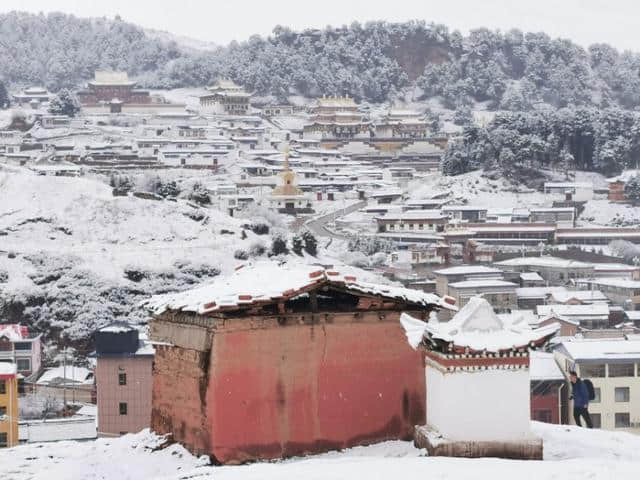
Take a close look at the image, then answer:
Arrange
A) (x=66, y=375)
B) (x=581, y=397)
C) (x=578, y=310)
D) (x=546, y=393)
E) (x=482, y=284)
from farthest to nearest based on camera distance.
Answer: (x=482, y=284), (x=578, y=310), (x=66, y=375), (x=546, y=393), (x=581, y=397)

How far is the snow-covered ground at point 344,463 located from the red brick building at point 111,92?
269 feet

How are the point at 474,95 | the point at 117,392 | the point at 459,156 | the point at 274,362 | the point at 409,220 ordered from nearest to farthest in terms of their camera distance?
the point at 274,362
the point at 117,392
the point at 409,220
the point at 459,156
the point at 474,95

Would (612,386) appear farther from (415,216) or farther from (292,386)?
(415,216)

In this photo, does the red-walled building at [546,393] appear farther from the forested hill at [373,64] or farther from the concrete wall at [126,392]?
the forested hill at [373,64]

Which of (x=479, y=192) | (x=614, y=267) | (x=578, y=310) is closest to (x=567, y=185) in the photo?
(x=479, y=192)

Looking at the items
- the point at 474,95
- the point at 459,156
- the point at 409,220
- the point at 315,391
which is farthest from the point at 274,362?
the point at 474,95

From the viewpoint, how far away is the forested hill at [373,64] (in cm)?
11031

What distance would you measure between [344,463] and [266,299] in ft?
5.36

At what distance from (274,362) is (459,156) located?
61.8 m

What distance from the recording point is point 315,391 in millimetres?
11422

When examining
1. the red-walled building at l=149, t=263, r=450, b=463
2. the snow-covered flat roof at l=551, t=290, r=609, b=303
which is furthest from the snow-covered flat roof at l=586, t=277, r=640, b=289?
the red-walled building at l=149, t=263, r=450, b=463

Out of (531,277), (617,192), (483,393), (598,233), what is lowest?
(531,277)

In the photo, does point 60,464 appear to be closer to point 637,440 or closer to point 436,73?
point 637,440

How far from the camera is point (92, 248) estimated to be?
168ft
